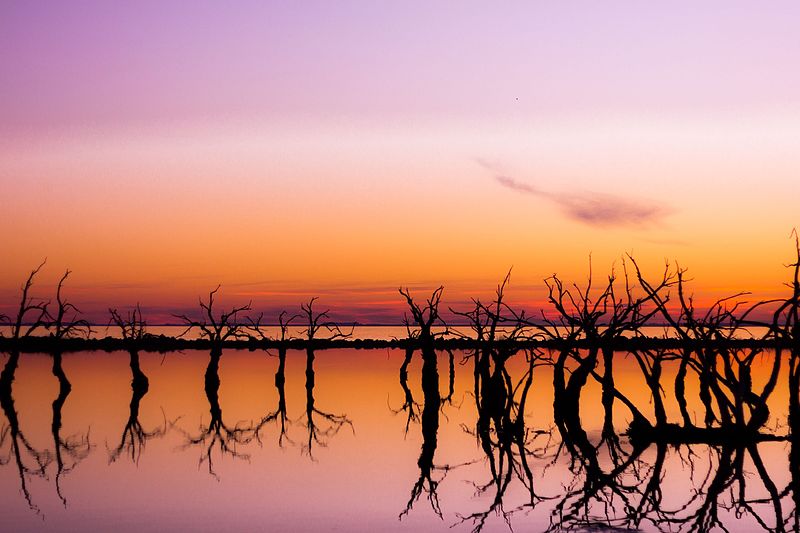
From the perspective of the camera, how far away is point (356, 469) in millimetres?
26281

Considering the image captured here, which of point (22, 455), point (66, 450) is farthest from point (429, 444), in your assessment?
point (22, 455)

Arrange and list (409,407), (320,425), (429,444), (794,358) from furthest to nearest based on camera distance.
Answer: (409,407)
(320,425)
(429,444)
(794,358)

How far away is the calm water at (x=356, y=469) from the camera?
1902cm

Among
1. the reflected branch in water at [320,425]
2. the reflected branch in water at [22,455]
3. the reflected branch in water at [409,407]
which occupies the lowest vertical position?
the reflected branch in water at [22,455]

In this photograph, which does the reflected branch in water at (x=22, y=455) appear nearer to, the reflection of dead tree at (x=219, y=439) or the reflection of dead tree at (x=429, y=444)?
the reflection of dead tree at (x=219, y=439)

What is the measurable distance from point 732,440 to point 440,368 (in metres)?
54.3

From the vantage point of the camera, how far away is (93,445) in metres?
30.7

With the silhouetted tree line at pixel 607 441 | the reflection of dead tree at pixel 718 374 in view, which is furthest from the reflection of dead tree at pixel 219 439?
the reflection of dead tree at pixel 718 374

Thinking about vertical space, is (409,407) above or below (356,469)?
above

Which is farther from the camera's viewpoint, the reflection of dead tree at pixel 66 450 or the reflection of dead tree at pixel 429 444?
the reflection of dead tree at pixel 66 450

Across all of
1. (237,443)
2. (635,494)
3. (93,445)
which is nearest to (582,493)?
(635,494)

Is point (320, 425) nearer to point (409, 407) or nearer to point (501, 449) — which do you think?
point (409, 407)

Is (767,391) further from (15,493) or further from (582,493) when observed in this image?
(15,493)

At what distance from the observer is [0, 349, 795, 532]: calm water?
1902 centimetres
